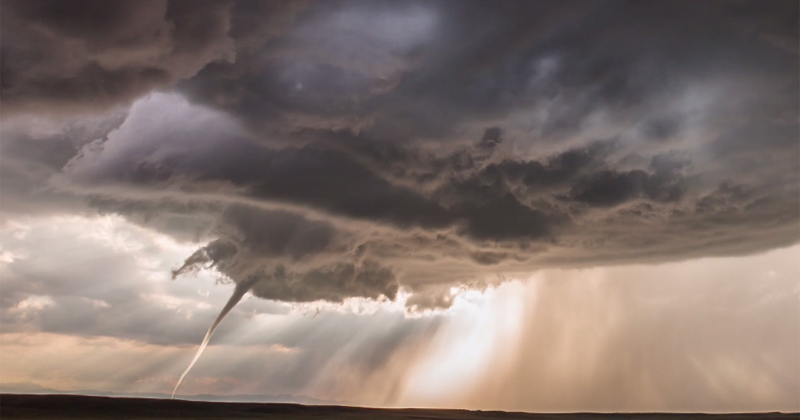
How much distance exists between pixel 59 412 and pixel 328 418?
251 ft

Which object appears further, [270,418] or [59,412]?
[270,418]

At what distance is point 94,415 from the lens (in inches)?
6924

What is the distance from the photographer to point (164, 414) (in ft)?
620

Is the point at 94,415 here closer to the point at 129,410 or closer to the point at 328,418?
the point at 129,410

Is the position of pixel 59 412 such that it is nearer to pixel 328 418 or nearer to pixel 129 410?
pixel 129 410

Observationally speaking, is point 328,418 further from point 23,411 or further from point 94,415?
point 23,411

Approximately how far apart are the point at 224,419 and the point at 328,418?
107 ft

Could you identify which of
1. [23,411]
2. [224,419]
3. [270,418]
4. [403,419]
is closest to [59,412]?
[23,411]

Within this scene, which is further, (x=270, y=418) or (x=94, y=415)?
(x=270, y=418)

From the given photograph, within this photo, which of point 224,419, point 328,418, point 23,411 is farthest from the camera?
point 328,418

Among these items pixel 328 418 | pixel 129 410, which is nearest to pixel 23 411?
pixel 129 410

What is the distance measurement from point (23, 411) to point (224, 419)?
5296 cm

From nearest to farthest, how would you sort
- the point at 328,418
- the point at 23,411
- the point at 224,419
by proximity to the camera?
the point at 23,411
the point at 224,419
the point at 328,418

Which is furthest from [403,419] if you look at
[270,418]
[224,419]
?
[224,419]
